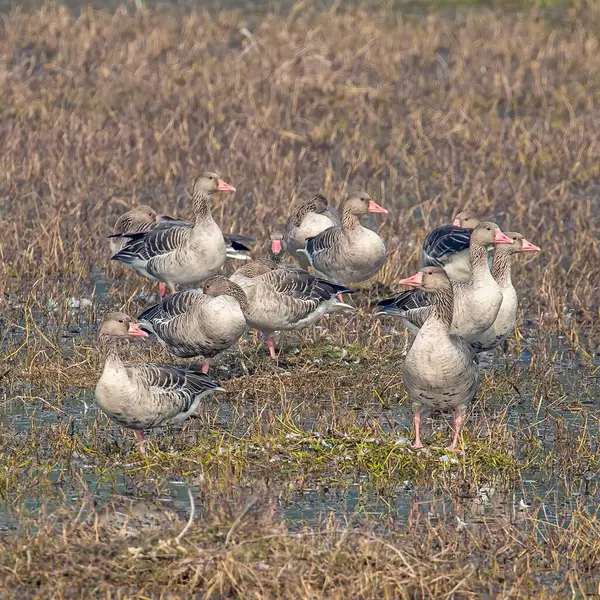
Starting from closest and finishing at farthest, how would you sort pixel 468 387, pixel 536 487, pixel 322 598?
pixel 322 598 → pixel 536 487 → pixel 468 387

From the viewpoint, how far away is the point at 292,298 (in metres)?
12.2

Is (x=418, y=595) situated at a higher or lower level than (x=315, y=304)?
higher

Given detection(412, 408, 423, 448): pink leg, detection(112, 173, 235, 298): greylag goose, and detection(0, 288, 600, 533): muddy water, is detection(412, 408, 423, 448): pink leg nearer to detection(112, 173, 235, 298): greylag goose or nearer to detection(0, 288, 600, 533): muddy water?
detection(0, 288, 600, 533): muddy water

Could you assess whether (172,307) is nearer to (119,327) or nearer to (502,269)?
(119,327)

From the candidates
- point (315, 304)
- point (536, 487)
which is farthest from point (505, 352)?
point (536, 487)

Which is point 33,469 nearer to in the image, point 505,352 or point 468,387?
point 468,387

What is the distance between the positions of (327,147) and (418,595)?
44.8ft

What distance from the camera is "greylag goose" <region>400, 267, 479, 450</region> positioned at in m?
9.72

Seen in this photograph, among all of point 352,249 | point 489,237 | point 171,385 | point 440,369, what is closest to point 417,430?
point 440,369

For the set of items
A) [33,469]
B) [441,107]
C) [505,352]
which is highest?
[33,469]

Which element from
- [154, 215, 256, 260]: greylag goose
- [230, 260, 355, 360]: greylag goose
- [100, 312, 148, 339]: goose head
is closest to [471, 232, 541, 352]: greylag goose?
[230, 260, 355, 360]: greylag goose

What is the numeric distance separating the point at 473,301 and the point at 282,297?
1.91 m

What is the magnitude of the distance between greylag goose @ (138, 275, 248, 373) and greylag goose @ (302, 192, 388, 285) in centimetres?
227

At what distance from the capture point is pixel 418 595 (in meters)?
7.46
